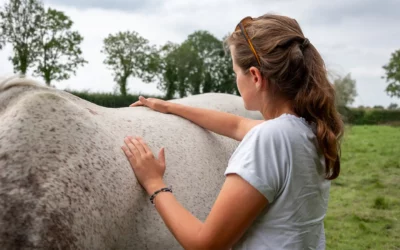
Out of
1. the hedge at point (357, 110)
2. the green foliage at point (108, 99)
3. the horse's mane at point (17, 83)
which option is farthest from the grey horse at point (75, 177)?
the green foliage at point (108, 99)

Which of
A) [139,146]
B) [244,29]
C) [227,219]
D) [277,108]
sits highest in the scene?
[244,29]

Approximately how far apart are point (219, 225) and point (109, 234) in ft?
1.79

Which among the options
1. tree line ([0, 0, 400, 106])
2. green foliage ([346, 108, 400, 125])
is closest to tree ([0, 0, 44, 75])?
tree line ([0, 0, 400, 106])

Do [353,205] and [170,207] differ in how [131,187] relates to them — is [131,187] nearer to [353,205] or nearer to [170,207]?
[170,207]

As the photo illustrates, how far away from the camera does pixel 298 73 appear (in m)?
1.99

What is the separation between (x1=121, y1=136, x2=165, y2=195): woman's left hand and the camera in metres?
2.31

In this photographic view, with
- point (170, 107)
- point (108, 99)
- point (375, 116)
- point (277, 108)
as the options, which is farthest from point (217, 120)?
point (375, 116)

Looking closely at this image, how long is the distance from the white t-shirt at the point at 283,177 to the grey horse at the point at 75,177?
0.56m

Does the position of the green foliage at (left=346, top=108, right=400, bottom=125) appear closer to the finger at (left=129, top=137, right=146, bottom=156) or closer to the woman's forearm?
the woman's forearm

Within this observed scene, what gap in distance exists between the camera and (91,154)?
2158mm

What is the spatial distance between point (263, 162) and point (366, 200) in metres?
7.49

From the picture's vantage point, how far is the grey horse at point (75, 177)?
1.85 metres

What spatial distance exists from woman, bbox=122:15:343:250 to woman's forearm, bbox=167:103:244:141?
3.18ft

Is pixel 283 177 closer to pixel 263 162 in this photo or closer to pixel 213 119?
pixel 263 162
